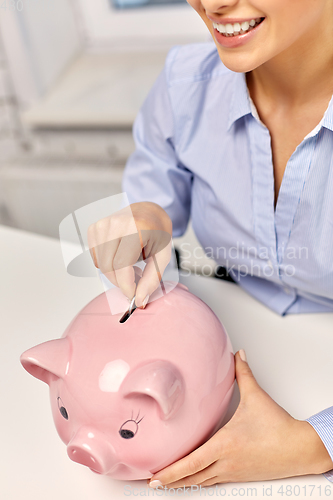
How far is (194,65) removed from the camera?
0.75 metres

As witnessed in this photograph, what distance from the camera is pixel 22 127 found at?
169 centimetres

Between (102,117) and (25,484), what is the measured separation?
3.69 ft

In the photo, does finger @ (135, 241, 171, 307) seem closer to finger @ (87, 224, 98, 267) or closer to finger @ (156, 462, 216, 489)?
finger @ (87, 224, 98, 267)

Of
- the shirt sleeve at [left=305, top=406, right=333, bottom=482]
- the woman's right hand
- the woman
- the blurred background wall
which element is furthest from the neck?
the blurred background wall

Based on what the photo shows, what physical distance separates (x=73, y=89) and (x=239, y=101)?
1069mm

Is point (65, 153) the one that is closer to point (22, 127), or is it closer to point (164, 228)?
point (22, 127)

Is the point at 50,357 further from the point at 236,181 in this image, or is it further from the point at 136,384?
the point at 236,181

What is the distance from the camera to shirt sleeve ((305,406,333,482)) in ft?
1.70

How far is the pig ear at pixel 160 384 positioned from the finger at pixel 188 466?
65mm

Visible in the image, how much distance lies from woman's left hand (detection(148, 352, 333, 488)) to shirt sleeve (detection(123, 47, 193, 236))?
398 millimetres

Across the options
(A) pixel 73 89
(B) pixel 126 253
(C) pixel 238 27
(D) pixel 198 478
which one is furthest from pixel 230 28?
(A) pixel 73 89

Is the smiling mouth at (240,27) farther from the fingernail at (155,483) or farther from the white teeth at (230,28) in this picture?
the fingernail at (155,483)

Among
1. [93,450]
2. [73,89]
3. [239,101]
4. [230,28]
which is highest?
[230,28]

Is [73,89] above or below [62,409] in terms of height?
below
